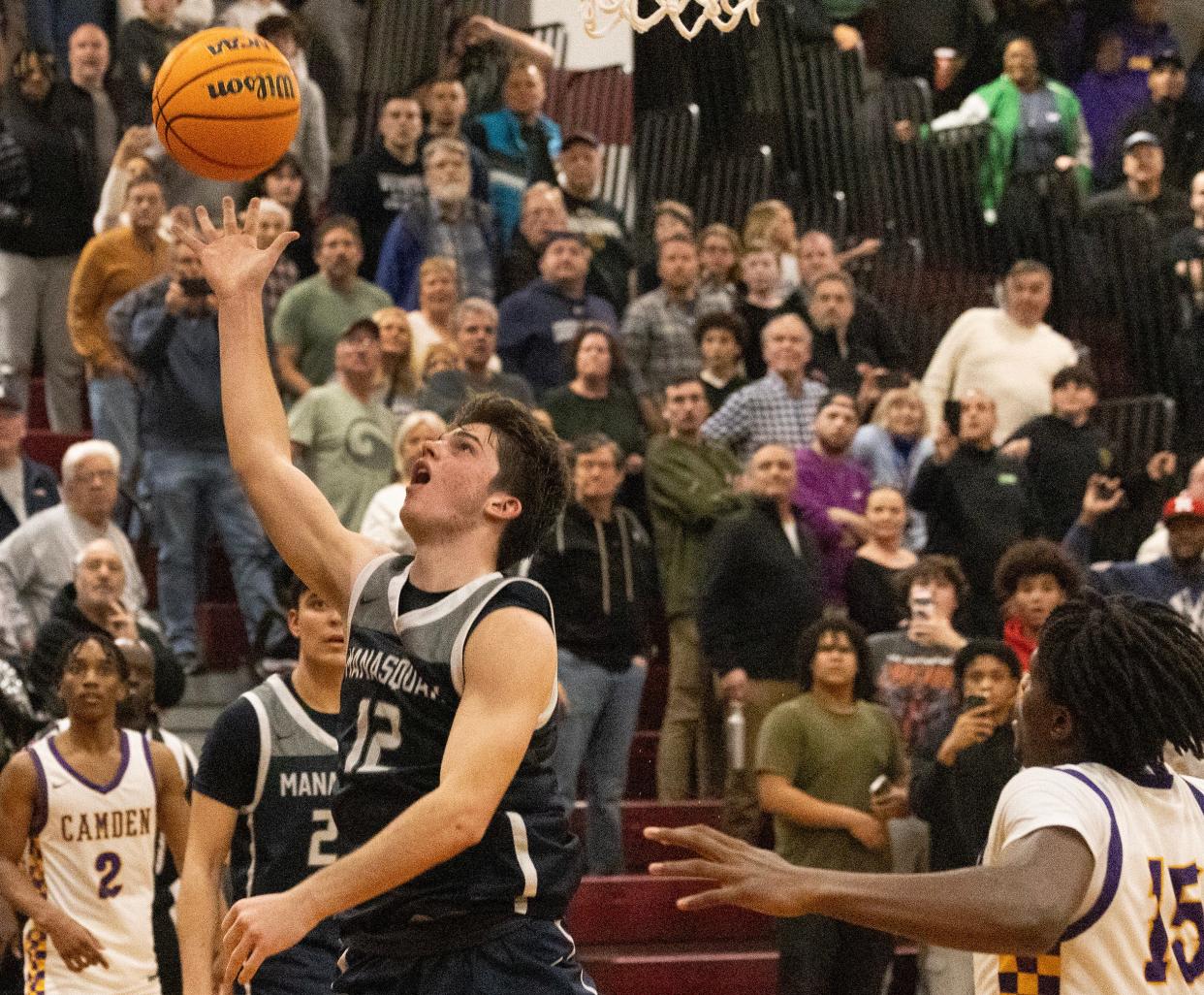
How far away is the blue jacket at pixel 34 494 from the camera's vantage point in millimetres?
9398

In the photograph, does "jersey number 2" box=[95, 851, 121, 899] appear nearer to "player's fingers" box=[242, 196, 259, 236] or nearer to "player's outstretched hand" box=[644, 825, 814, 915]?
"player's fingers" box=[242, 196, 259, 236]

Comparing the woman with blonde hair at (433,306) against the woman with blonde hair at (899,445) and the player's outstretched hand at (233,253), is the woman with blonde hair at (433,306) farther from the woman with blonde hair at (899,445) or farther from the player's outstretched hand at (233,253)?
the player's outstretched hand at (233,253)

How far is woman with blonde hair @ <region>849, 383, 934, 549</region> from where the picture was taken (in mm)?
10531

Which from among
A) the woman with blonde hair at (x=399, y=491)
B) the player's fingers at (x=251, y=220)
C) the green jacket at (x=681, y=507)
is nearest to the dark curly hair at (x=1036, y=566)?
the green jacket at (x=681, y=507)

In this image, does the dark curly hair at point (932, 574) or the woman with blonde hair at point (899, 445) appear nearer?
the dark curly hair at point (932, 574)

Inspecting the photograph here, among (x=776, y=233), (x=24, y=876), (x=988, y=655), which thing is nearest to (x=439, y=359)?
(x=776, y=233)

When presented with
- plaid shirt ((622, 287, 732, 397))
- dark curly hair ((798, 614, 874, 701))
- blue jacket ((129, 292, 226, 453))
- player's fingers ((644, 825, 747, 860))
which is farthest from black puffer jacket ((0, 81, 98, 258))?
player's fingers ((644, 825, 747, 860))

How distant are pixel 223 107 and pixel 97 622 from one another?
3.56m

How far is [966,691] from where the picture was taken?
25.5 ft

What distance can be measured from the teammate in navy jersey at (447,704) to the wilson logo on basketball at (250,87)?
127cm

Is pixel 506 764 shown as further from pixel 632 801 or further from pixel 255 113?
pixel 632 801

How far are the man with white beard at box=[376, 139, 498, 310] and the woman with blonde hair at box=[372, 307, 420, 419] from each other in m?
1.04

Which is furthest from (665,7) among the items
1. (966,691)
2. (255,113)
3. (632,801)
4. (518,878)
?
(632,801)

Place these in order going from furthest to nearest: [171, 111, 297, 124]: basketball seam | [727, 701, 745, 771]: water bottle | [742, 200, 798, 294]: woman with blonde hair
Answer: [742, 200, 798, 294]: woman with blonde hair
[727, 701, 745, 771]: water bottle
[171, 111, 297, 124]: basketball seam
